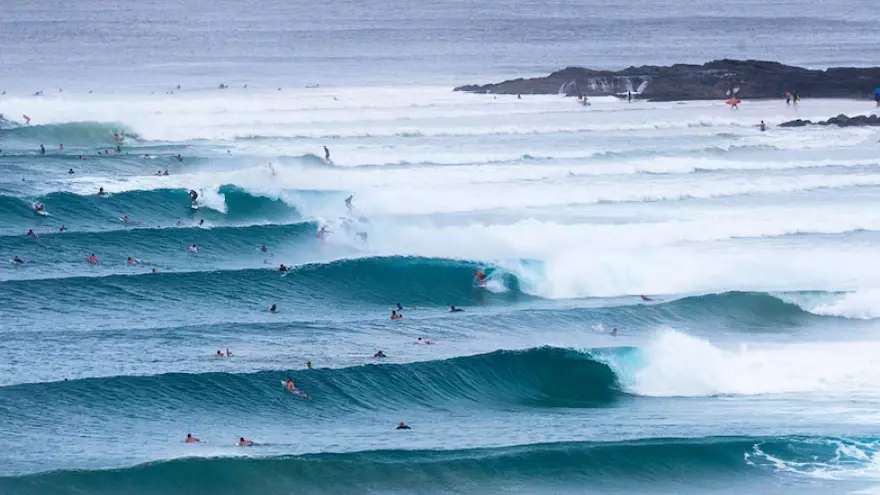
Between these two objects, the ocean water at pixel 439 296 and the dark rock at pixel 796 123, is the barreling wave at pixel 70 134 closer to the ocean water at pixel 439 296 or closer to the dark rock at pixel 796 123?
the ocean water at pixel 439 296

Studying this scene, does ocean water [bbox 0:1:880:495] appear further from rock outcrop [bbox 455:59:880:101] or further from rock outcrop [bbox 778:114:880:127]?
rock outcrop [bbox 455:59:880:101]

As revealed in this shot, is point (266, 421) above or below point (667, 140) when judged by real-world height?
below

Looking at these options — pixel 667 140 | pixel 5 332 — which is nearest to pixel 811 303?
pixel 5 332

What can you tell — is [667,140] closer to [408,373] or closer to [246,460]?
[408,373]

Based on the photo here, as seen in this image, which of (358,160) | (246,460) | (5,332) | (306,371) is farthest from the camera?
(358,160)

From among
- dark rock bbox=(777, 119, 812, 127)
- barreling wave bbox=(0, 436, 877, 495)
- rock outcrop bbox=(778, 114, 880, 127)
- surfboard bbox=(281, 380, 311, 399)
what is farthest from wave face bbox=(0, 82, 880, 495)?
dark rock bbox=(777, 119, 812, 127)

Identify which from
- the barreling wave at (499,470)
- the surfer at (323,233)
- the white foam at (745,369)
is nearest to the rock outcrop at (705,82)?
the surfer at (323,233)

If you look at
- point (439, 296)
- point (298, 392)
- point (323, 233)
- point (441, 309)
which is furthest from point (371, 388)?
point (323, 233)
